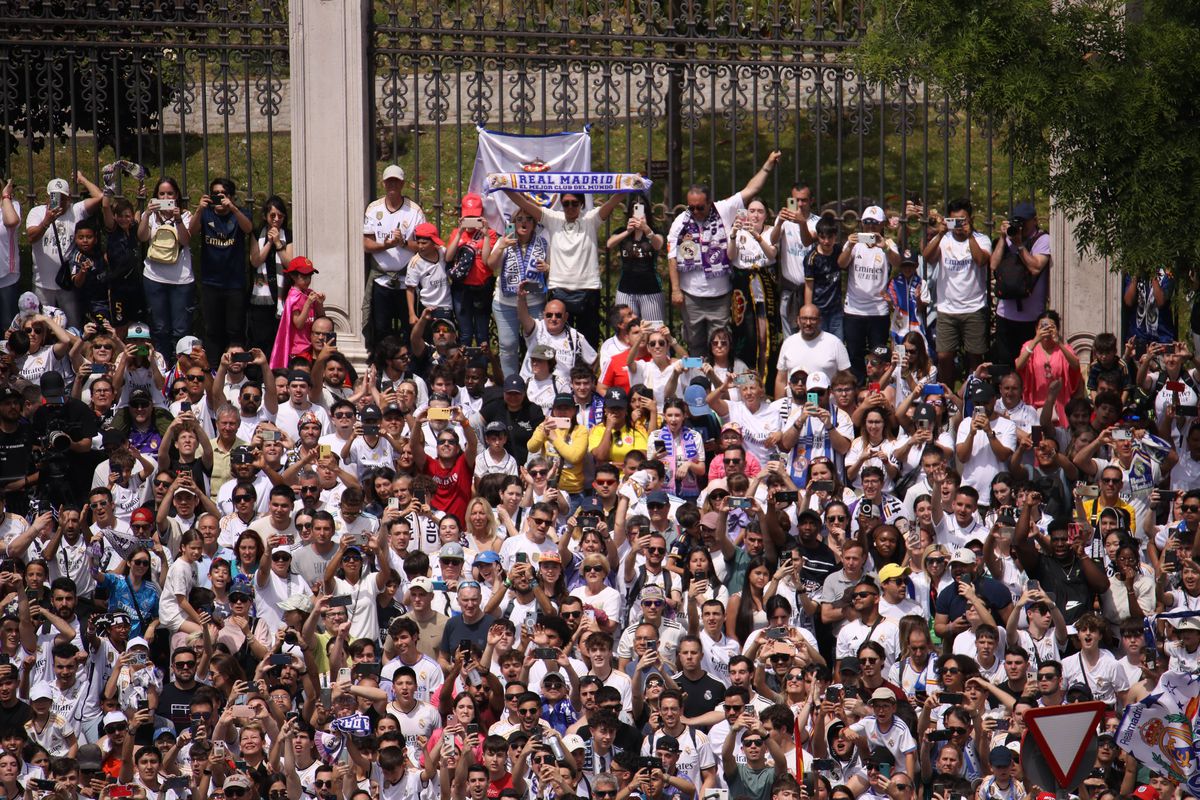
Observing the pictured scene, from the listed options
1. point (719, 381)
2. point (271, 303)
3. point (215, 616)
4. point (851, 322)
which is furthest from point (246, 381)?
point (851, 322)

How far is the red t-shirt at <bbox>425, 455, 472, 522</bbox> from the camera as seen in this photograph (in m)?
18.0

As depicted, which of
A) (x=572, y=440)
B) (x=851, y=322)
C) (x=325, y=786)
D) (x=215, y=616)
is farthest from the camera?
(x=851, y=322)

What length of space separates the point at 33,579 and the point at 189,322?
4179mm

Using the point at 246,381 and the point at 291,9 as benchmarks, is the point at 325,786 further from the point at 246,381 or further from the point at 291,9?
the point at 291,9

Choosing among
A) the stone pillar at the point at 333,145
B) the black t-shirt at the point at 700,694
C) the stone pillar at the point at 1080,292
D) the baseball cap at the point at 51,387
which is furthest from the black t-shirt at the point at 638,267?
the baseball cap at the point at 51,387

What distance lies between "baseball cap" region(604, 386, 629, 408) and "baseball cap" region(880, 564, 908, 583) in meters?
2.86

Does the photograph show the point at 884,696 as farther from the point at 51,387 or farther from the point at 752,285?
the point at 51,387

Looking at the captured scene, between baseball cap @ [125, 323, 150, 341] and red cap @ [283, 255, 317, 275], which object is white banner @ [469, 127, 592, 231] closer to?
red cap @ [283, 255, 317, 275]

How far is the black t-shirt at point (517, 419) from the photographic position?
18.5 meters

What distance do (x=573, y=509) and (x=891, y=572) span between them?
2.83 metres

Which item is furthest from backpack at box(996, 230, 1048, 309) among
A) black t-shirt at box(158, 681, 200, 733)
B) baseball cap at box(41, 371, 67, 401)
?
baseball cap at box(41, 371, 67, 401)

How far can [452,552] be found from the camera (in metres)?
16.6

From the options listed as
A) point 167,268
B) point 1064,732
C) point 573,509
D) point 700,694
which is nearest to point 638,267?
point 573,509

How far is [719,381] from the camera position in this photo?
734 inches
